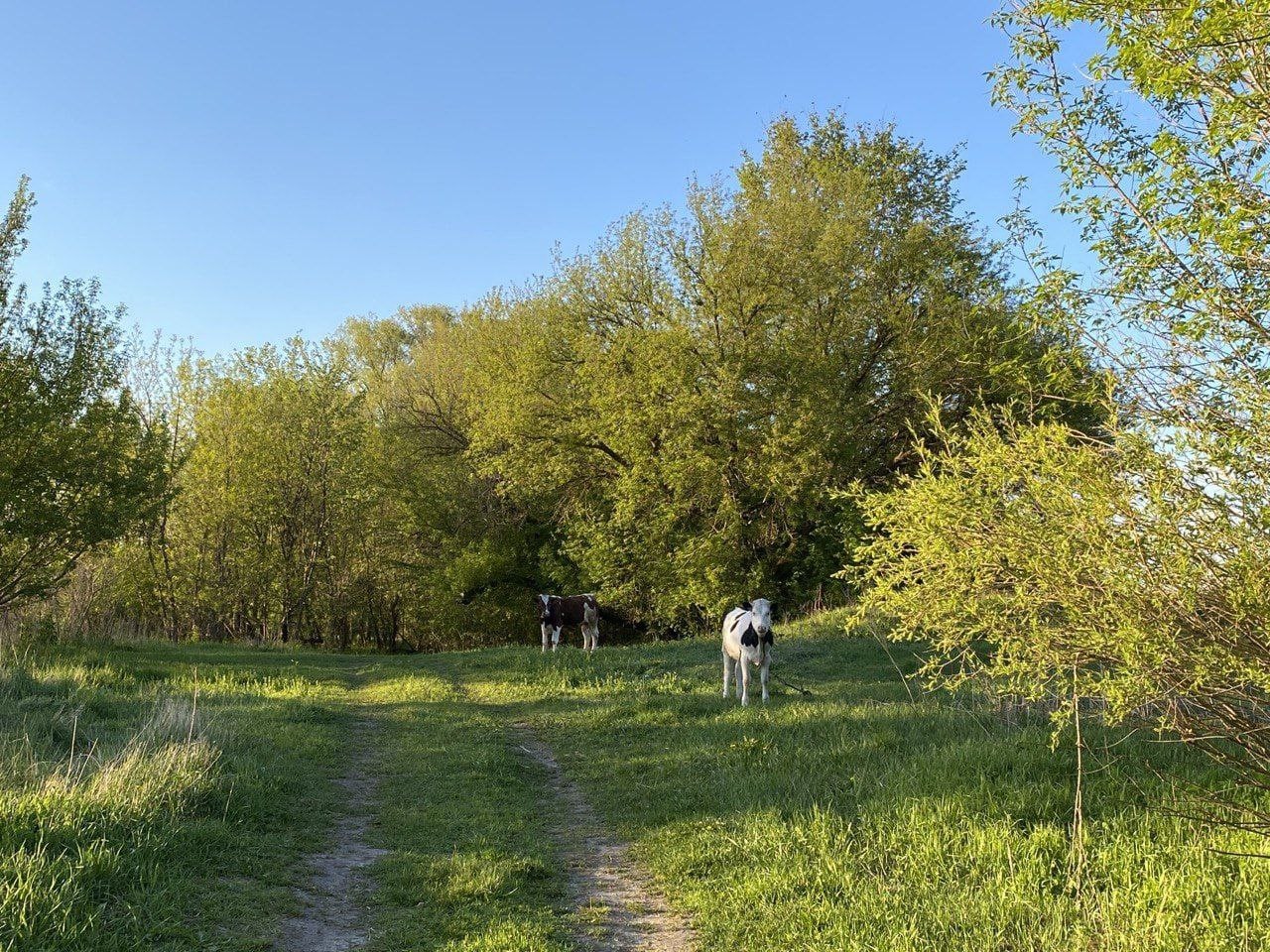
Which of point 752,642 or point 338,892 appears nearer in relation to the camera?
point 338,892

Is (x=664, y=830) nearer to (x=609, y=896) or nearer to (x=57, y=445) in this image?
(x=609, y=896)

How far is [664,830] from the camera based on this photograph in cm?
795

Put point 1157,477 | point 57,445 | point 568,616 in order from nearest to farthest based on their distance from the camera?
point 1157,477, point 57,445, point 568,616

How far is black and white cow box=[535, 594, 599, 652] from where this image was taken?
952 inches

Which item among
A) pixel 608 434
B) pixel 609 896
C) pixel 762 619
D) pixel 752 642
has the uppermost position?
pixel 608 434

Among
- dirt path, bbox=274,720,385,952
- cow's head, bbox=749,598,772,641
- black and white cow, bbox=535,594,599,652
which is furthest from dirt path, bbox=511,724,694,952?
black and white cow, bbox=535,594,599,652

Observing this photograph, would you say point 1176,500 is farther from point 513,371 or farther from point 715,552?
point 513,371

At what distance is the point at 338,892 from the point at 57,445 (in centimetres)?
1847

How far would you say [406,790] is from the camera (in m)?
9.59

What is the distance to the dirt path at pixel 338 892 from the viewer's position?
18.6 feet

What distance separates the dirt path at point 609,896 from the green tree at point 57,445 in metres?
17.3

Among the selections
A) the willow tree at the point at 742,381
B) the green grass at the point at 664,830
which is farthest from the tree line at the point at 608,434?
the green grass at the point at 664,830

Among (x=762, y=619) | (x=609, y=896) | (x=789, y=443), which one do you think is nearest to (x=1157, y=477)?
(x=609, y=896)

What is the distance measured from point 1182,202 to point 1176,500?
213cm
